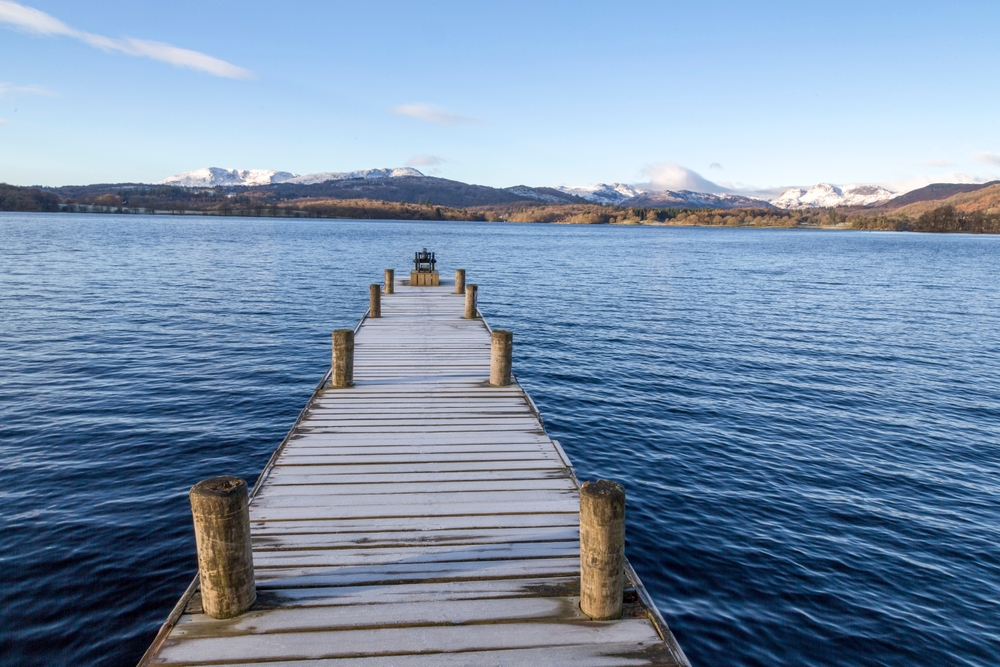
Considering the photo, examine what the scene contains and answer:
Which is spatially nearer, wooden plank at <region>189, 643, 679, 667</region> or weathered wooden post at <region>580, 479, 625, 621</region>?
wooden plank at <region>189, 643, 679, 667</region>

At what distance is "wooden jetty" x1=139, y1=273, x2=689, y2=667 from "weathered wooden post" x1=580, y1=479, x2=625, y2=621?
0.18m

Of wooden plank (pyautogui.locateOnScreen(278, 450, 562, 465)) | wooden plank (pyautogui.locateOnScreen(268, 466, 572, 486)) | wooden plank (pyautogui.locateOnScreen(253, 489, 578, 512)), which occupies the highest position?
wooden plank (pyautogui.locateOnScreen(253, 489, 578, 512))

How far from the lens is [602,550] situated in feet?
17.9

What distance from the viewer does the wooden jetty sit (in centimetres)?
511

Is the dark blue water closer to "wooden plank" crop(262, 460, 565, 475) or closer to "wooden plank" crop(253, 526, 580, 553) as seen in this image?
"wooden plank" crop(262, 460, 565, 475)

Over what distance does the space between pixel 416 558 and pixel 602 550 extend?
2176 millimetres

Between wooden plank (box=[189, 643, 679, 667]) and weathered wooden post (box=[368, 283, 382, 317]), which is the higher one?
weathered wooden post (box=[368, 283, 382, 317])

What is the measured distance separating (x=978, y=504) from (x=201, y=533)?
14.5 metres

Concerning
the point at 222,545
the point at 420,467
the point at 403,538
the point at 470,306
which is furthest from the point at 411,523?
the point at 470,306

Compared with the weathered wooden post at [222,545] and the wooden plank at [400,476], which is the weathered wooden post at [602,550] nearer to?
the wooden plank at [400,476]

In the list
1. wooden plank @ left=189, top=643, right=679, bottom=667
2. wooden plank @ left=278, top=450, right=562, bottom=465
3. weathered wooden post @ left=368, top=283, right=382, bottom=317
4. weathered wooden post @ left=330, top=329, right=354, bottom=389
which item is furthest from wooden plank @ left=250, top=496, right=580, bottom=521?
weathered wooden post @ left=368, top=283, right=382, bottom=317

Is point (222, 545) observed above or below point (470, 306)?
above

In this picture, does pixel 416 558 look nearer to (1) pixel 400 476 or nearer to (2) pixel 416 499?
(2) pixel 416 499

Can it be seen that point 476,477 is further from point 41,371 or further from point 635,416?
point 41,371
